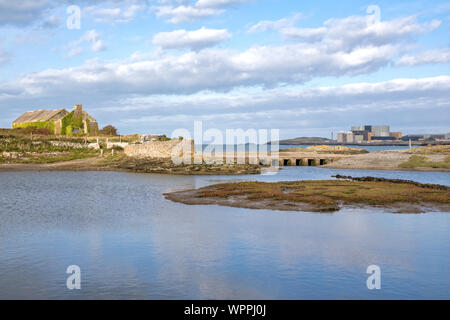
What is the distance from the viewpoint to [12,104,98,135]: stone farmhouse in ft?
302

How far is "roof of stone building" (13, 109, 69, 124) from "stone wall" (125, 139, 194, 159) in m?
32.3

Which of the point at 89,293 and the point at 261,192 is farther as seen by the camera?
the point at 261,192

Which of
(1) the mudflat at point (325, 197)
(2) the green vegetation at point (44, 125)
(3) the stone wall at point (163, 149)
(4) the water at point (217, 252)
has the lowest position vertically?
(4) the water at point (217, 252)

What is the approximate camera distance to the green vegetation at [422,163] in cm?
6804

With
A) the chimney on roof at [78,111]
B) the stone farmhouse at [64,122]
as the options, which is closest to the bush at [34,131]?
the stone farmhouse at [64,122]

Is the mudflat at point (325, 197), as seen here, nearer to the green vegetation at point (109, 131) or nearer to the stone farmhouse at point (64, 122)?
the stone farmhouse at point (64, 122)

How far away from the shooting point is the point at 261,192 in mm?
35094

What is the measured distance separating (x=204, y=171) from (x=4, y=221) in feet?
127

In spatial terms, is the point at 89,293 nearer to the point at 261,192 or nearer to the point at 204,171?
the point at 261,192

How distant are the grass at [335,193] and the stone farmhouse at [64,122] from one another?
63681mm

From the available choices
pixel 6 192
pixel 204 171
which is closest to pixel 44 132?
pixel 204 171

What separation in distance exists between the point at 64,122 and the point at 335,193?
74183mm

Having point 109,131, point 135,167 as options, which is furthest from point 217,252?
point 109,131

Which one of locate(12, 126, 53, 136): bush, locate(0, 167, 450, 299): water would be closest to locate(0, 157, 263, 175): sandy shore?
locate(12, 126, 53, 136): bush
